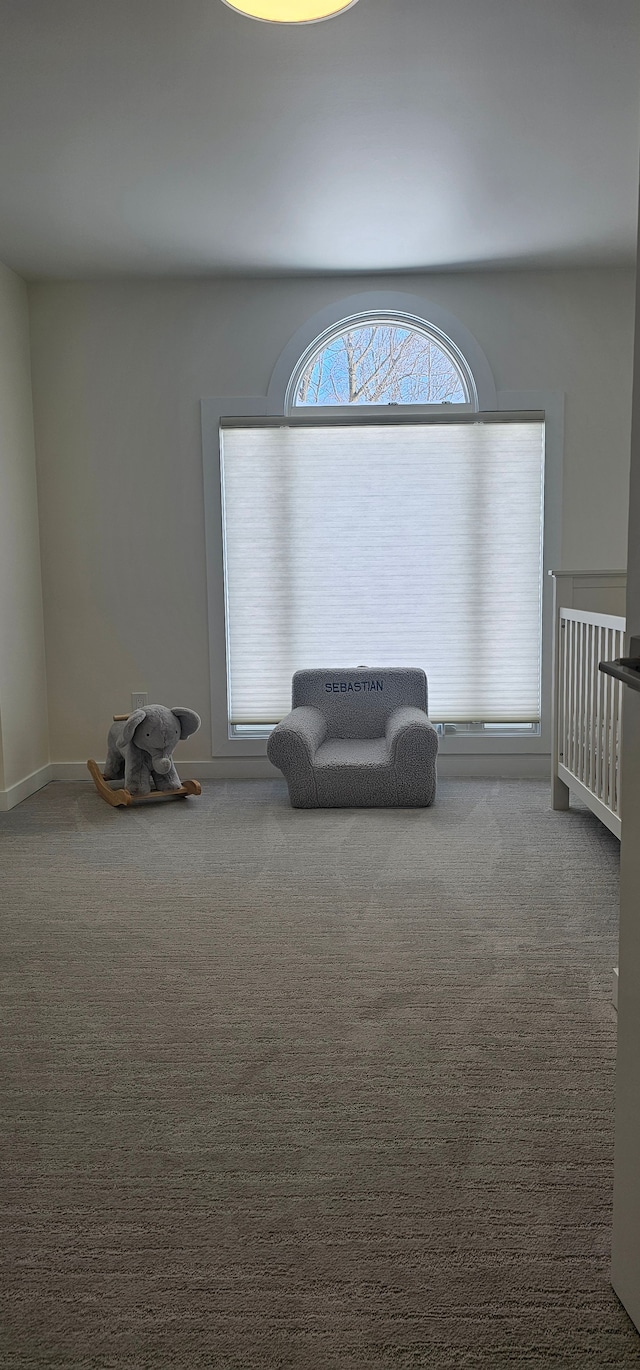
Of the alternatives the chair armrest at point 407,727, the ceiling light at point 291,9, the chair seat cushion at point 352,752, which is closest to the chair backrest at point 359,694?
the chair seat cushion at point 352,752

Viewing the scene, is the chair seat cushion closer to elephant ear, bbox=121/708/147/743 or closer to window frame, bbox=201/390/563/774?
window frame, bbox=201/390/563/774

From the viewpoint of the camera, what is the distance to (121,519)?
4.59 m

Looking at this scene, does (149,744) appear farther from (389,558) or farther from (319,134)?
(319,134)

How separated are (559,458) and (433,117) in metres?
1.97

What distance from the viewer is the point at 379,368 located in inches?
180

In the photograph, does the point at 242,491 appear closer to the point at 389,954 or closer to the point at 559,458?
the point at 559,458

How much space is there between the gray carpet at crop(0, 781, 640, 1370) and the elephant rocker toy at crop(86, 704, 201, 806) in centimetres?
100

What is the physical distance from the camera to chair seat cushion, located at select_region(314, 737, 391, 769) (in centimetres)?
398

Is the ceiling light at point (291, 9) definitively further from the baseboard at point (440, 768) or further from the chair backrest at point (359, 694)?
the baseboard at point (440, 768)

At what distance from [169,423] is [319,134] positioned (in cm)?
186

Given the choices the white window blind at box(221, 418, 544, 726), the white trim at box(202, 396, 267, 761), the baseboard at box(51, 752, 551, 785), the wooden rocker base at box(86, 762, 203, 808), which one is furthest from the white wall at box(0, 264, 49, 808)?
the white window blind at box(221, 418, 544, 726)

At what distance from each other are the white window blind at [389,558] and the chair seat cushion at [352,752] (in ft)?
1.42

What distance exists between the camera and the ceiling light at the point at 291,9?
6.58ft

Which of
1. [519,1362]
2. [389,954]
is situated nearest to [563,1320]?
[519,1362]
